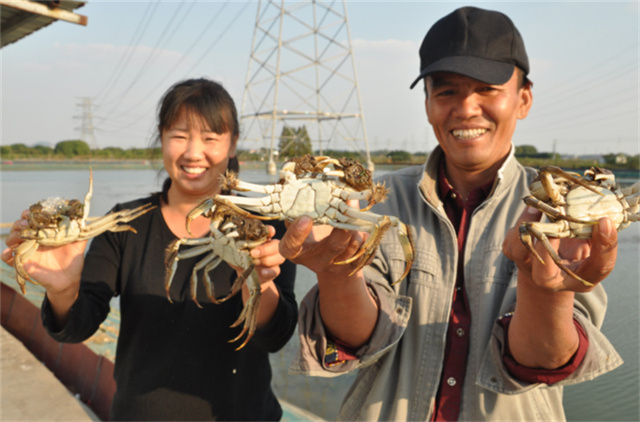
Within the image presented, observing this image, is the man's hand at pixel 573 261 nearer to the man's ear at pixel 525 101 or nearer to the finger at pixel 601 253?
the finger at pixel 601 253

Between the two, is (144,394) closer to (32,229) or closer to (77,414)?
(32,229)

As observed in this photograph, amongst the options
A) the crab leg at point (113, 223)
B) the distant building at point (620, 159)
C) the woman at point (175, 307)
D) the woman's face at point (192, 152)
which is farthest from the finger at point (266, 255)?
the distant building at point (620, 159)

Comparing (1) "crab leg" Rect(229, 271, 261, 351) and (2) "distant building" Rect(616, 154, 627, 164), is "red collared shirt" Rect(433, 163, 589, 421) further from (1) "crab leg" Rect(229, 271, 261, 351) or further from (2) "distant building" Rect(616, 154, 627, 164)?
(2) "distant building" Rect(616, 154, 627, 164)

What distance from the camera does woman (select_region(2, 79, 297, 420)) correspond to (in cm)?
266

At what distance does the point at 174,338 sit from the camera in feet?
8.83

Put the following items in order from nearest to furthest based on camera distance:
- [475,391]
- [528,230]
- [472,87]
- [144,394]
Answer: [528,230] < [475,391] < [472,87] < [144,394]

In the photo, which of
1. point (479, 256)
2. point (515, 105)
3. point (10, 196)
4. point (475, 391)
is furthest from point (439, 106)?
point (10, 196)

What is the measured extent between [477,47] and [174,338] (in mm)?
2306

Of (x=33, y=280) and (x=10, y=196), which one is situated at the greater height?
(x=33, y=280)

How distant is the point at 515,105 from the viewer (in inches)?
101

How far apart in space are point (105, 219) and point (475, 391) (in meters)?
2.29

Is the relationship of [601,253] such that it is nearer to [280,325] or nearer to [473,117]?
[473,117]

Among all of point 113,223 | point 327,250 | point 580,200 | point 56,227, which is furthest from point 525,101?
point 56,227

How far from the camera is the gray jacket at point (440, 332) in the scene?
7.15 feet
